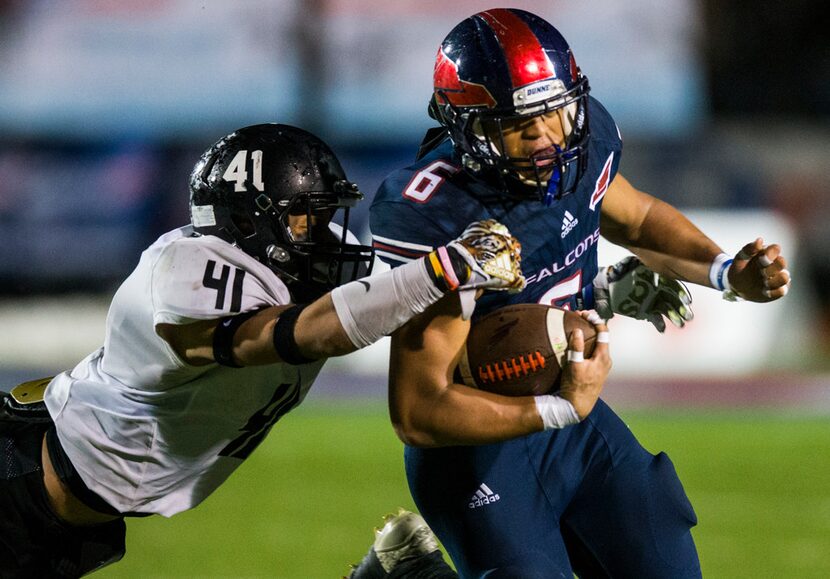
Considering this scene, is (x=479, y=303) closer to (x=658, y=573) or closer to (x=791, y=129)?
(x=658, y=573)

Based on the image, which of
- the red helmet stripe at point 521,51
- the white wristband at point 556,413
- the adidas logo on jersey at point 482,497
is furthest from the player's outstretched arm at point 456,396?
the red helmet stripe at point 521,51

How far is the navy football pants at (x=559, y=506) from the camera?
3.01 meters

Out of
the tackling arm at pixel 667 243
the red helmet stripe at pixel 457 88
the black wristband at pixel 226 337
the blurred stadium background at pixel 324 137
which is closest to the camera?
the black wristband at pixel 226 337

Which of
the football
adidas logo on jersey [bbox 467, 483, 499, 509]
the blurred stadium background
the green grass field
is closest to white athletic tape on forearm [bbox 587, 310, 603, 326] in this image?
the football

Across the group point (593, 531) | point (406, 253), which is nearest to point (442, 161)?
point (406, 253)

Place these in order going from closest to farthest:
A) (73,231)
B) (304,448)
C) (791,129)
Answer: (304,448), (73,231), (791,129)

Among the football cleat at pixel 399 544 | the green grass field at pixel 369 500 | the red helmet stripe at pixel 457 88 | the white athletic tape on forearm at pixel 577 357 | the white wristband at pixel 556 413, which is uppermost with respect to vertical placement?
the red helmet stripe at pixel 457 88

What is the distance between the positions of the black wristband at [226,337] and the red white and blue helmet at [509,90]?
65 cm

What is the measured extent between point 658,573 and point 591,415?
0.41 m

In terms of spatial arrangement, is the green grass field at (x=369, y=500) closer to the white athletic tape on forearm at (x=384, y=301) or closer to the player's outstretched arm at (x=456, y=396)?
the player's outstretched arm at (x=456, y=396)

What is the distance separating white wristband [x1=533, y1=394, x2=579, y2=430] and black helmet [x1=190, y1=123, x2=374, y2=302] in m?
0.58

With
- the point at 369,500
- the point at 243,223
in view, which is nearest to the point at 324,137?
the point at 369,500

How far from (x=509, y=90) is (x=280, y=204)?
1.90 feet

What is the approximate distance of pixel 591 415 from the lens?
3207 millimetres
